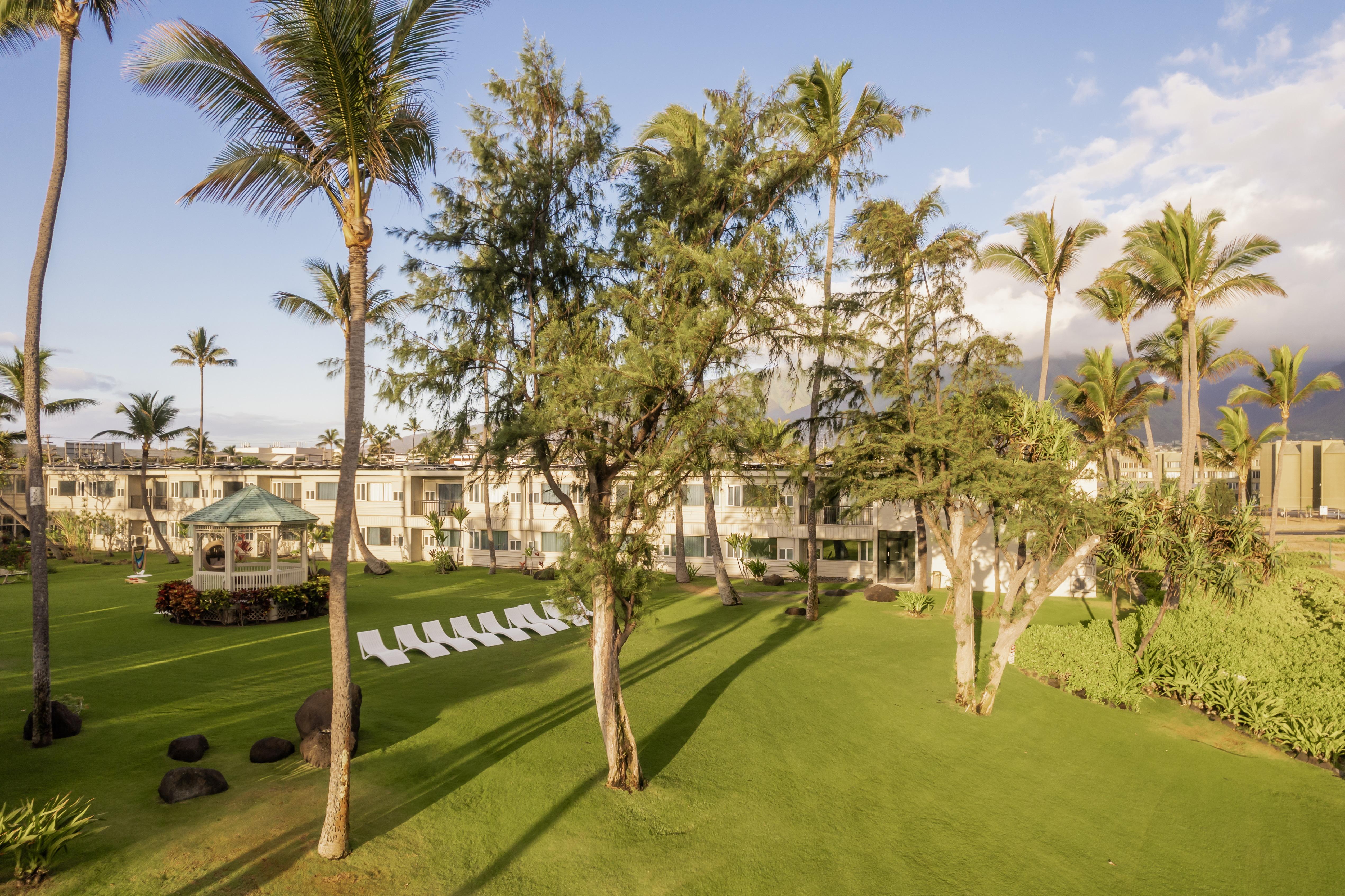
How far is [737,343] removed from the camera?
12.0m

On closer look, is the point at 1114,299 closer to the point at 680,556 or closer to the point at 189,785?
the point at 680,556

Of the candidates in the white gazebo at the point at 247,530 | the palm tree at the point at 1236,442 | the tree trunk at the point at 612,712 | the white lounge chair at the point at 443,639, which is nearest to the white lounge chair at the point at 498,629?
the white lounge chair at the point at 443,639

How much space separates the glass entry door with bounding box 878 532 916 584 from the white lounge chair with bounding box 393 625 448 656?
21792 mm

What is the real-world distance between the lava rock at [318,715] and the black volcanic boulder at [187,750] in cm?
135

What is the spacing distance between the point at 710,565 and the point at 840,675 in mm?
18954

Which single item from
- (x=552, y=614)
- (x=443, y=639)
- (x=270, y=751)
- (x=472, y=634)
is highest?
(x=270, y=751)

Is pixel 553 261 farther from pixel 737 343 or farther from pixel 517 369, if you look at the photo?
pixel 737 343

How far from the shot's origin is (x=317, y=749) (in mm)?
11008

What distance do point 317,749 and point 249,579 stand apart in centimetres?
1607

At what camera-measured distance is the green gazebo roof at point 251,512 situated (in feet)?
80.2

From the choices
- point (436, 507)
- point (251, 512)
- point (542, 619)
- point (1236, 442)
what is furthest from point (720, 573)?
point (1236, 442)

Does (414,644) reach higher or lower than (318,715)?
lower

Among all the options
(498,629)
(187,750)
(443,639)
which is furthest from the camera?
(498,629)

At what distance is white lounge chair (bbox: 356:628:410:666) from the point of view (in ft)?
58.0
